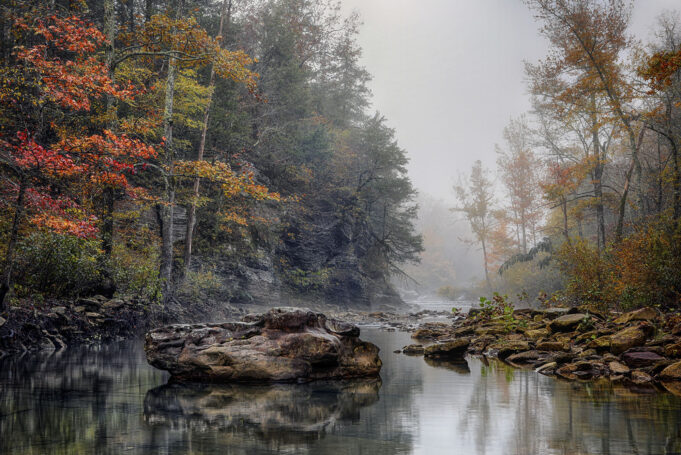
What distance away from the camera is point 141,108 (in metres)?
16.5

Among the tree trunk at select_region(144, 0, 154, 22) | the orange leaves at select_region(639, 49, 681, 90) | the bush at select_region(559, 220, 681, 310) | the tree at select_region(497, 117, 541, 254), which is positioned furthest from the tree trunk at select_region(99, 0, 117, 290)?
the tree at select_region(497, 117, 541, 254)

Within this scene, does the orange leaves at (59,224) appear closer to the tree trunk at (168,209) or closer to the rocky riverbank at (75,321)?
the rocky riverbank at (75,321)

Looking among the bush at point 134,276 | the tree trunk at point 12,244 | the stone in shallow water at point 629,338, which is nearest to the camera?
the stone in shallow water at point 629,338

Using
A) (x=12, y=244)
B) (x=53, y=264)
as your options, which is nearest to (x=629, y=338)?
(x=12, y=244)

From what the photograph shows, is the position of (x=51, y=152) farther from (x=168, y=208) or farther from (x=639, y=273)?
(x=639, y=273)

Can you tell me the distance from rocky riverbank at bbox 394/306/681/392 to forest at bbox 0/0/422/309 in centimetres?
666

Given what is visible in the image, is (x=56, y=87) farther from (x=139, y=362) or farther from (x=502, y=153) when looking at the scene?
(x=502, y=153)

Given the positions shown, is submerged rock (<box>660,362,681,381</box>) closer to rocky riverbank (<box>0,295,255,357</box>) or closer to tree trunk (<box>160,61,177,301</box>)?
rocky riverbank (<box>0,295,255,357</box>)

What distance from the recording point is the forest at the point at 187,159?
956 cm

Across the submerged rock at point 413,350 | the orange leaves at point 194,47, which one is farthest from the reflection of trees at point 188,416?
the orange leaves at point 194,47

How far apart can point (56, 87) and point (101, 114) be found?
4.34 m

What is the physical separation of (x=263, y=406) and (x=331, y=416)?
30.5 inches

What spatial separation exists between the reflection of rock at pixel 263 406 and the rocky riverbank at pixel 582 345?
3140 millimetres

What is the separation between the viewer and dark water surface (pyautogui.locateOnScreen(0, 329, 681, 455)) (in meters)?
3.05
